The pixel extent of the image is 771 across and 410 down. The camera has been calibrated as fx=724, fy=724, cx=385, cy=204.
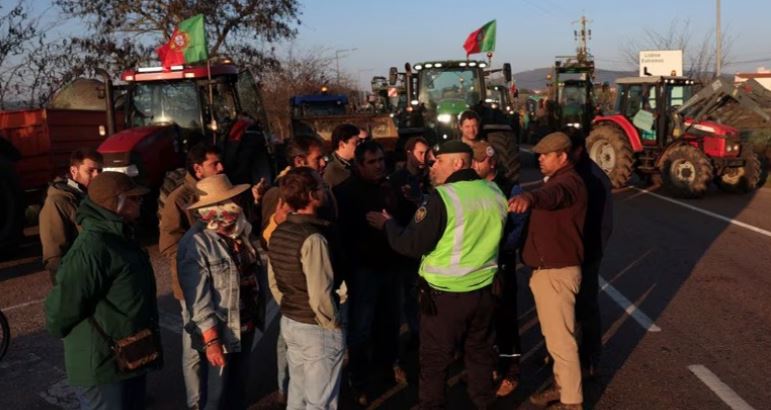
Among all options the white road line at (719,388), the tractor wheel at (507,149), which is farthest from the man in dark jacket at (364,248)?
the tractor wheel at (507,149)

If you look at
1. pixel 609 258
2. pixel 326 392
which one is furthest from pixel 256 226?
pixel 609 258

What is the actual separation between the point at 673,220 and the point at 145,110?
27.2 ft

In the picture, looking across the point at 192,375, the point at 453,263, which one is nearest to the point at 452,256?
the point at 453,263

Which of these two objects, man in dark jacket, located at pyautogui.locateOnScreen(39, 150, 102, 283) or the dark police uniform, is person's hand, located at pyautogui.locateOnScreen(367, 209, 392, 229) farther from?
man in dark jacket, located at pyautogui.locateOnScreen(39, 150, 102, 283)

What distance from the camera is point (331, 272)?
3553mm

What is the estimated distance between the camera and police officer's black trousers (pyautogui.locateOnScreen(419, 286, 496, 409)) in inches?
157

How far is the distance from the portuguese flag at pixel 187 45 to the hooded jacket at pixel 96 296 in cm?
779

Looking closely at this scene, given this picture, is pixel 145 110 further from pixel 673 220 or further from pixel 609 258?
pixel 673 220

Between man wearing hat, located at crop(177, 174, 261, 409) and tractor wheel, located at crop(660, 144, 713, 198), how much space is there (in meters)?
11.4

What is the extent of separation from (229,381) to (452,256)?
4.63 feet

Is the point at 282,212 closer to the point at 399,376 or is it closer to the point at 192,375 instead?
the point at 192,375

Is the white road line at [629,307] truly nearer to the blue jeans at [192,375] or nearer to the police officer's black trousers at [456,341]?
the police officer's black trousers at [456,341]

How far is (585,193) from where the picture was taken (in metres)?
4.39

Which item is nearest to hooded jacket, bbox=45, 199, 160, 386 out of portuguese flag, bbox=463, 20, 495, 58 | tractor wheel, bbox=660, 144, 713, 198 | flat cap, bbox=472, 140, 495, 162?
flat cap, bbox=472, 140, 495, 162
